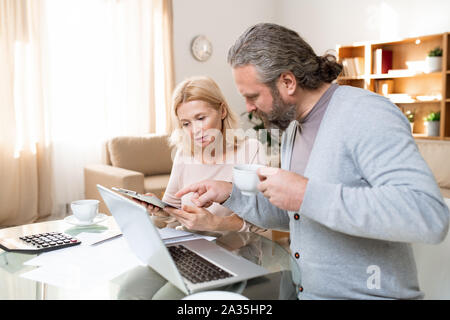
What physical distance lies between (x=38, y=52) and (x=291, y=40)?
3486mm

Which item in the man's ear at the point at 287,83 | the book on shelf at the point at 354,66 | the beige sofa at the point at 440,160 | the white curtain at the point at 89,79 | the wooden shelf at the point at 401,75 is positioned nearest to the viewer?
the man's ear at the point at 287,83

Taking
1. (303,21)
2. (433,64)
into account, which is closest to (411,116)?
(433,64)

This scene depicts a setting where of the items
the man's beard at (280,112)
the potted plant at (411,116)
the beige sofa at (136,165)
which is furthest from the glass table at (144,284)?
the potted plant at (411,116)

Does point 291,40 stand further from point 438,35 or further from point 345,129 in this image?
point 438,35

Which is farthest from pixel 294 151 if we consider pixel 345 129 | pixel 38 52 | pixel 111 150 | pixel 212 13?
pixel 212 13

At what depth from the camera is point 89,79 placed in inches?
177

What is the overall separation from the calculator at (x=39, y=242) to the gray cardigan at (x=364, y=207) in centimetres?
70

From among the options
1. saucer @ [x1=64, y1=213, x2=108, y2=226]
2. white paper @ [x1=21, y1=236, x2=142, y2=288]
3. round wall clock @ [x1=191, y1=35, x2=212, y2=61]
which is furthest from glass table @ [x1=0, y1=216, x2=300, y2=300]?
round wall clock @ [x1=191, y1=35, x2=212, y2=61]

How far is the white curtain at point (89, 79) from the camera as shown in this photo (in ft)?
13.7

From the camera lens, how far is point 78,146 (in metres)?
4.50

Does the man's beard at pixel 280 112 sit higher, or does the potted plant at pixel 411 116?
the man's beard at pixel 280 112

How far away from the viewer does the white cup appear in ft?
4.98

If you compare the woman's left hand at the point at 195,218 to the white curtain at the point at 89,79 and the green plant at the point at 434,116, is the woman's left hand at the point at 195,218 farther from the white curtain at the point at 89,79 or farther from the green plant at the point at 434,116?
the green plant at the point at 434,116

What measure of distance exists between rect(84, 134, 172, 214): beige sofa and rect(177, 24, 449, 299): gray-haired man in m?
2.48
